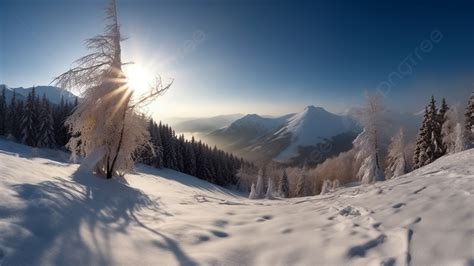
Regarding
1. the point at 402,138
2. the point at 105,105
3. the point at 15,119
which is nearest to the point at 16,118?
the point at 15,119

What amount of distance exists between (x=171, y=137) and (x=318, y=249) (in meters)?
63.6

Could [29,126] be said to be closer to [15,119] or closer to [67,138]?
[67,138]

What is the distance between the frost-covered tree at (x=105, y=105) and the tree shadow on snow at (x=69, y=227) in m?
6.01

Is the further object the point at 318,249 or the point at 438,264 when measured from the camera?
the point at 318,249

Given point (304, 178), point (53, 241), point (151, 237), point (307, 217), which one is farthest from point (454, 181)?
point (304, 178)

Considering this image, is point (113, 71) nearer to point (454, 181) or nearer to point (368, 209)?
point (368, 209)

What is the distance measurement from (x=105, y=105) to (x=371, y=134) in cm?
2592

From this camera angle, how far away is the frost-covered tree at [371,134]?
29.3 metres

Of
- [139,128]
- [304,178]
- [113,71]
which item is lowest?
[304,178]

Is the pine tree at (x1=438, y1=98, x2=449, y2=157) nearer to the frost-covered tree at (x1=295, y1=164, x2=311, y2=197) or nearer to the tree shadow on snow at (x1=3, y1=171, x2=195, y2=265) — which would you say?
the frost-covered tree at (x1=295, y1=164, x2=311, y2=197)

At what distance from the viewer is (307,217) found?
752cm

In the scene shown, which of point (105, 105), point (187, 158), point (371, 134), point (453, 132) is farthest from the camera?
point (187, 158)

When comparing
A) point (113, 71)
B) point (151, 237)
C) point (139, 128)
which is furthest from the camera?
point (139, 128)

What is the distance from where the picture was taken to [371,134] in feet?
97.5
